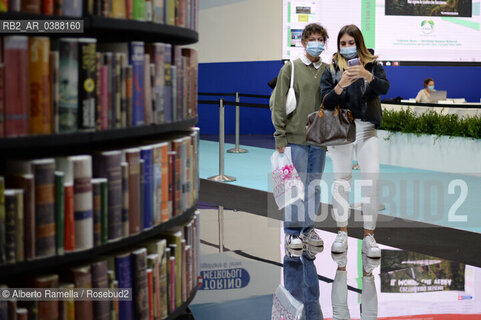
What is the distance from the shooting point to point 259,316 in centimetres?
331

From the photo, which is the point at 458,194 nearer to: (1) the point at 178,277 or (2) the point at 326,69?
(2) the point at 326,69

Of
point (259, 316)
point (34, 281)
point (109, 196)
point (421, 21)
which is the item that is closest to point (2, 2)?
point (109, 196)

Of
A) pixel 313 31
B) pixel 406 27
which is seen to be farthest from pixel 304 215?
pixel 406 27

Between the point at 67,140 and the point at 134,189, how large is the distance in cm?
34

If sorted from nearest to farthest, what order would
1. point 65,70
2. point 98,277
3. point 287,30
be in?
point 65,70
point 98,277
point 287,30

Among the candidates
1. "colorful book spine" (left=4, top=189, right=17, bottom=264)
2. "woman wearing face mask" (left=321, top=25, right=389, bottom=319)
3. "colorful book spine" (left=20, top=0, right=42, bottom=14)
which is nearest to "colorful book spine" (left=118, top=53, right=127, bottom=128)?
"colorful book spine" (left=20, top=0, right=42, bottom=14)

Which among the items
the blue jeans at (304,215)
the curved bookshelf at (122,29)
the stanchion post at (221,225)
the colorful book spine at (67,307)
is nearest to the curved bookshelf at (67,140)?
the curved bookshelf at (122,29)

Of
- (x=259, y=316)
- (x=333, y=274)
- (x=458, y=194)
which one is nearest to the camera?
(x=259, y=316)

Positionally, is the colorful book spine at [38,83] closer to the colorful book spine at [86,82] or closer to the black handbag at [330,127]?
the colorful book spine at [86,82]

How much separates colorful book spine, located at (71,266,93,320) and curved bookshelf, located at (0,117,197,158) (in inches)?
15.8

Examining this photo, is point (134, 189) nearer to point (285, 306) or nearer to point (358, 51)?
point (285, 306)

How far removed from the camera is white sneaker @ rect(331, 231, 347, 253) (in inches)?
167

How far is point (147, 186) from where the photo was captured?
2.27 metres

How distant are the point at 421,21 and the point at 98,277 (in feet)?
24.3
